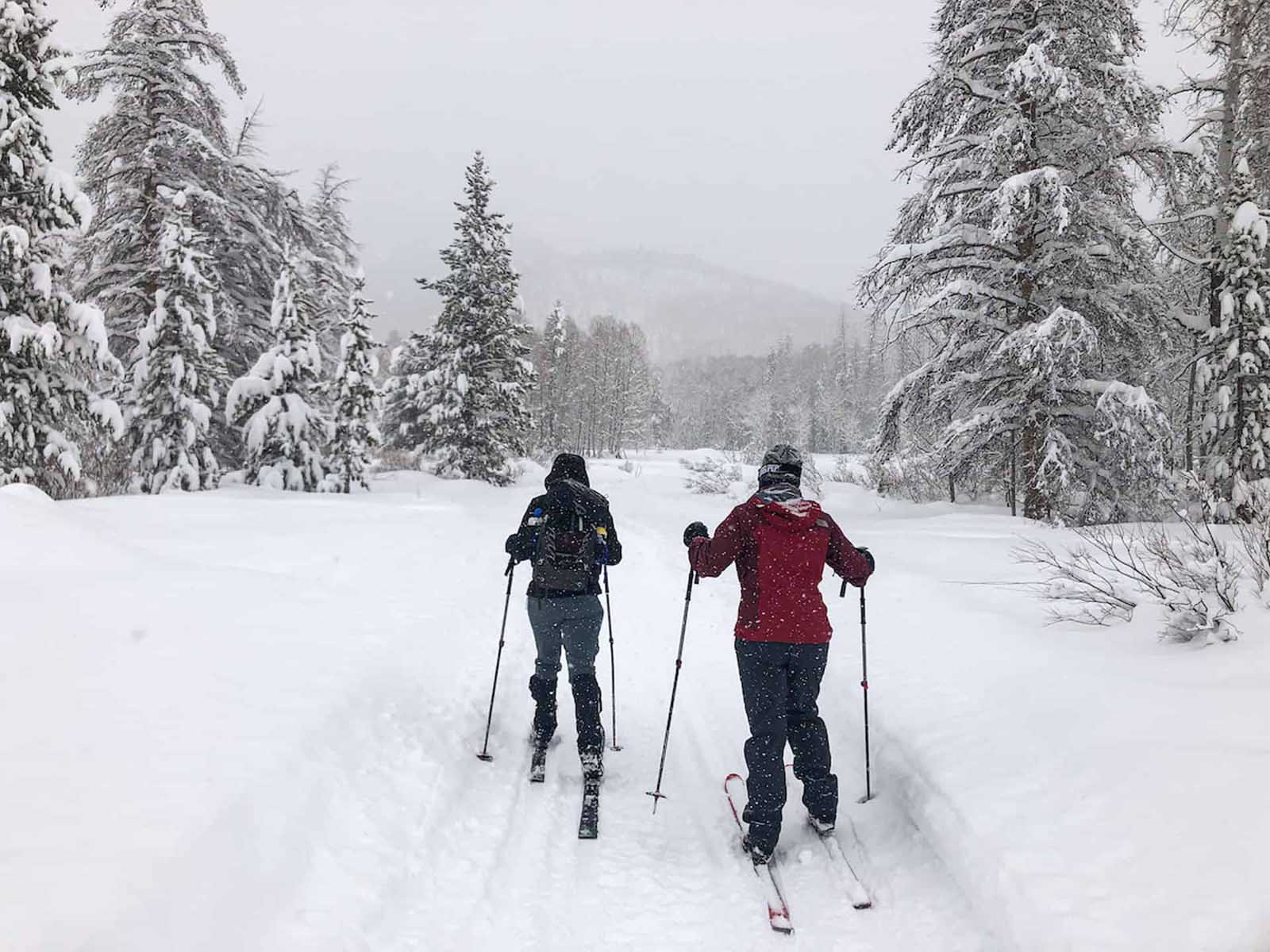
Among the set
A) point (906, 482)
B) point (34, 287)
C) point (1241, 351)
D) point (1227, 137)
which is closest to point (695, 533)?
point (1241, 351)

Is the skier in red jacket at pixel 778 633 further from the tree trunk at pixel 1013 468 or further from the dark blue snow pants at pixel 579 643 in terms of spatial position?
the tree trunk at pixel 1013 468

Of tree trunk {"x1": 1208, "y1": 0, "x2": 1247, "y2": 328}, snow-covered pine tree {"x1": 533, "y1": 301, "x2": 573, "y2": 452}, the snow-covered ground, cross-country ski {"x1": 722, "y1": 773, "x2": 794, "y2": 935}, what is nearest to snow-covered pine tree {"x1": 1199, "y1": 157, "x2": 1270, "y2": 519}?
tree trunk {"x1": 1208, "y1": 0, "x2": 1247, "y2": 328}

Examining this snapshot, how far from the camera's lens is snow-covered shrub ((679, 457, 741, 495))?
25.4 meters

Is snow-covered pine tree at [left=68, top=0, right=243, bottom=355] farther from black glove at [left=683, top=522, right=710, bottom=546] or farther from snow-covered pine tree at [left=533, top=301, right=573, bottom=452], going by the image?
snow-covered pine tree at [left=533, top=301, right=573, bottom=452]

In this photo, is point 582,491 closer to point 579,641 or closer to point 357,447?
point 579,641

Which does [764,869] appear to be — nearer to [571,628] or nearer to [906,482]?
[571,628]

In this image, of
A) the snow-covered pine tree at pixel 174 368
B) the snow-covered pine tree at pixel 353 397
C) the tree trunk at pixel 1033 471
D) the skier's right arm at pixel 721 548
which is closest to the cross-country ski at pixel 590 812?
the skier's right arm at pixel 721 548

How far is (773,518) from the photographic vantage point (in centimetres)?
418

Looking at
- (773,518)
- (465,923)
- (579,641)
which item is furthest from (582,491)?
(465,923)

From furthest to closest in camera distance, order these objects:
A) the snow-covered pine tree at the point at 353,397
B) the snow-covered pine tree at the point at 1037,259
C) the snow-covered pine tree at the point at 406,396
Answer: the snow-covered pine tree at the point at 406,396, the snow-covered pine tree at the point at 353,397, the snow-covered pine tree at the point at 1037,259

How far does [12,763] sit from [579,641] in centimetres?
321

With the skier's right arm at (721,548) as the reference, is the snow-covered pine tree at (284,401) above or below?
above

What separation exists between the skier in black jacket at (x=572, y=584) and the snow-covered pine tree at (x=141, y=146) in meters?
17.3

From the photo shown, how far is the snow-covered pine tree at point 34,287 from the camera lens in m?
12.7
